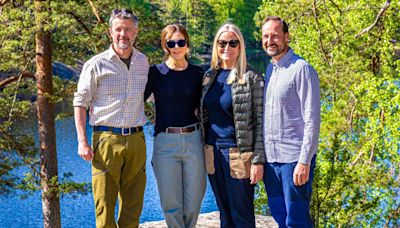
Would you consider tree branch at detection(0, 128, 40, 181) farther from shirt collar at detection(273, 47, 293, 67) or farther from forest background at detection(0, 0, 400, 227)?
shirt collar at detection(273, 47, 293, 67)

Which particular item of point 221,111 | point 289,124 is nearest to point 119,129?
point 221,111

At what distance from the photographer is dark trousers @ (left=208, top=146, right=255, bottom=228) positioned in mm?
3898

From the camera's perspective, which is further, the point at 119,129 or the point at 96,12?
the point at 96,12

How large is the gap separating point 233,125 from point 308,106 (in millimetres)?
528

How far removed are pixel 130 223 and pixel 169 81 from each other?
106 cm

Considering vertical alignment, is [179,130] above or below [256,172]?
above

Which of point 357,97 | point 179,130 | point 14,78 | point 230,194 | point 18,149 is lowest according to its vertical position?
point 18,149

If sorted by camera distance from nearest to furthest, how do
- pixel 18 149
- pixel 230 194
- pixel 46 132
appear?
pixel 230 194 → pixel 18 149 → pixel 46 132

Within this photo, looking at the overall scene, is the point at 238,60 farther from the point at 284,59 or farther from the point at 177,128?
the point at 177,128

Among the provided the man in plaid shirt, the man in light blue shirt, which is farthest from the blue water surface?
the man in light blue shirt

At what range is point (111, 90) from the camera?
3916mm

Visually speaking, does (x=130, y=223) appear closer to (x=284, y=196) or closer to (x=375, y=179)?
(x=284, y=196)

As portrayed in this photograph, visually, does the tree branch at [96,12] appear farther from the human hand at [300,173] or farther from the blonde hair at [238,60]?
the human hand at [300,173]

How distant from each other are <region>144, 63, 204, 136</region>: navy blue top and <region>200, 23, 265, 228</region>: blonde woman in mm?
79
